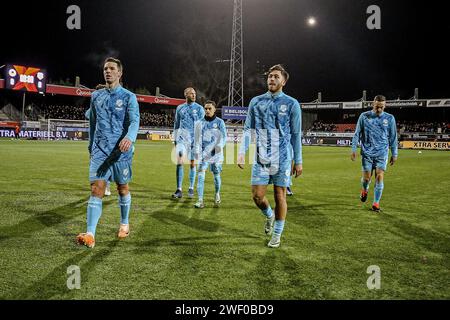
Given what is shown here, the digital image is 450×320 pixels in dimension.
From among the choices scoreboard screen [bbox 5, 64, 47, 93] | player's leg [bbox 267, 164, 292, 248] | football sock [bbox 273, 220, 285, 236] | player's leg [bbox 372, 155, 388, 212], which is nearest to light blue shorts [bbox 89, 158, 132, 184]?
player's leg [bbox 267, 164, 292, 248]

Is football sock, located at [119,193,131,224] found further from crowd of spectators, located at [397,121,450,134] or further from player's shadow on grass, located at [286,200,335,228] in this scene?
crowd of spectators, located at [397,121,450,134]

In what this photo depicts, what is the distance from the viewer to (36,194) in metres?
8.39

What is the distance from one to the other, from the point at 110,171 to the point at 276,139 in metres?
2.15

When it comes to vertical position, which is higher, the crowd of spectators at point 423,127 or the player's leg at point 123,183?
the crowd of spectators at point 423,127

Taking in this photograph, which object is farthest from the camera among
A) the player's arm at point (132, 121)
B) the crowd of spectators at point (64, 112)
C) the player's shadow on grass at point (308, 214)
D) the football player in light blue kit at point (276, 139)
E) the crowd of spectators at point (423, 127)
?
the crowd of spectators at point (64, 112)

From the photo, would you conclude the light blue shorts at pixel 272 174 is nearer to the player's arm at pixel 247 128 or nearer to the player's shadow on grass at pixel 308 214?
the player's arm at pixel 247 128

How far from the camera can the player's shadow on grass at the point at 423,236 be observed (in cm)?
504

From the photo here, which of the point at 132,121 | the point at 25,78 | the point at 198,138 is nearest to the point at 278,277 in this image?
the point at 132,121

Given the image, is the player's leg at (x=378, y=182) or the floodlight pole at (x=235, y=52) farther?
the floodlight pole at (x=235, y=52)

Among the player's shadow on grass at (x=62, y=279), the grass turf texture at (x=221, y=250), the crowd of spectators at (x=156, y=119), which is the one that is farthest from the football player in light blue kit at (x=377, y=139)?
the crowd of spectators at (x=156, y=119)

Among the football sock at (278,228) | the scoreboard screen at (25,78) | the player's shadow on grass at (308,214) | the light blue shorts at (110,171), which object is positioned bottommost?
the player's shadow on grass at (308,214)

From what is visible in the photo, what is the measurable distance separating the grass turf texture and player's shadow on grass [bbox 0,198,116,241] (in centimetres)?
1

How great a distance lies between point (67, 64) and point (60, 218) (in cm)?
5169

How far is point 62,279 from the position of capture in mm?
3619
